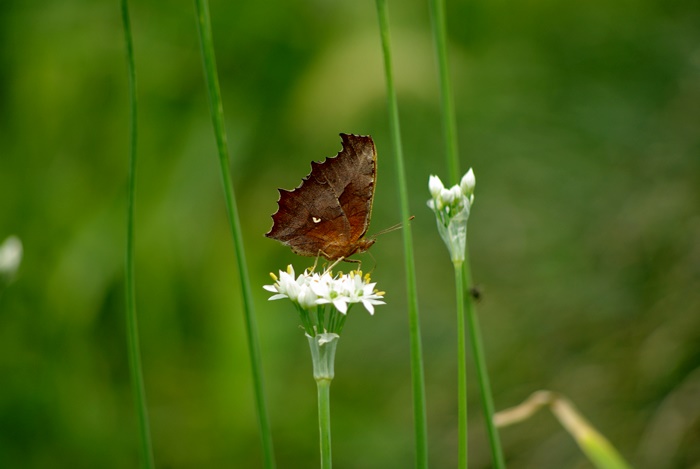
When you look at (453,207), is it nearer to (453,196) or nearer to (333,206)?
(453,196)

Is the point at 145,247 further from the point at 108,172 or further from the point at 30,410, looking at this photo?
the point at 30,410

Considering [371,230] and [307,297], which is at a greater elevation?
[371,230]

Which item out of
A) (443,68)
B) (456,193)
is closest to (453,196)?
(456,193)

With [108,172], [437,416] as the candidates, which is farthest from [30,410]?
[437,416]

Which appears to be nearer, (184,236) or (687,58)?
(184,236)

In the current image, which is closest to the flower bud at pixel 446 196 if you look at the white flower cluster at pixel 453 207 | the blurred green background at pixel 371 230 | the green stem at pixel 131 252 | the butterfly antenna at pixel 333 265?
the white flower cluster at pixel 453 207
